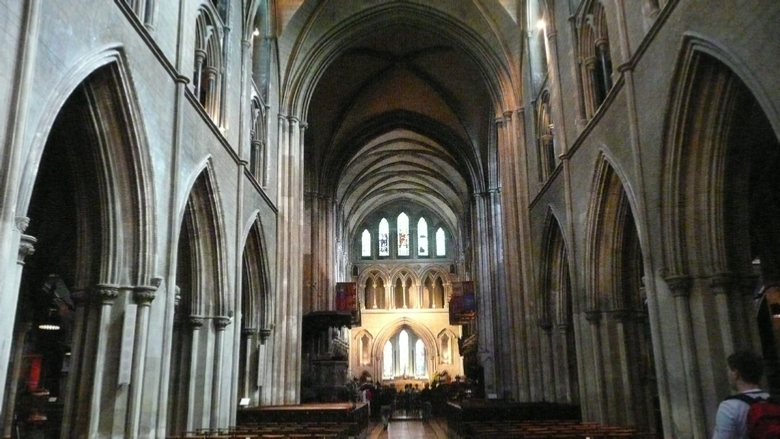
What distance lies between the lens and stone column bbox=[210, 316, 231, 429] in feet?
44.4

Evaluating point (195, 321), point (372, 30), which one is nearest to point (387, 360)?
point (372, 30)

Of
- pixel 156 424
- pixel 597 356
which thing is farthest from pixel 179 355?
pixel 597 356

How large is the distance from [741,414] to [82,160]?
9018 millimetres

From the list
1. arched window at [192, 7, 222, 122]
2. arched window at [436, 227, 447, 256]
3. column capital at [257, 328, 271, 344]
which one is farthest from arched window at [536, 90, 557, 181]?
arched window at [436, 227, 447, 256]

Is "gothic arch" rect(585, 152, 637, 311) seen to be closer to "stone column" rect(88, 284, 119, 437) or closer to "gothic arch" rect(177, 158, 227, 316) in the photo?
"gothic arch" rect(177, 158, 227, 316)

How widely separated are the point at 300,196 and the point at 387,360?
98.5ft

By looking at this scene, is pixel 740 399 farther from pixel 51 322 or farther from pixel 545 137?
pixel 51 322

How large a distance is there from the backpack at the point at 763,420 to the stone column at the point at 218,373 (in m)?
11.8

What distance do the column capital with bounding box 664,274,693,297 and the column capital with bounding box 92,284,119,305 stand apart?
26.8ft

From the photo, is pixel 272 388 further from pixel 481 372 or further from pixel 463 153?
pixel 463 153

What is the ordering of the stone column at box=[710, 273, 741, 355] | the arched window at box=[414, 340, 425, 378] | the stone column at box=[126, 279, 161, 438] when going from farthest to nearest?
the arched window at box=[414, 340, 425, 378] → the stone column at box=[126, 279, 161, 438] → the stone column at box=[710, 273, 741, 355]

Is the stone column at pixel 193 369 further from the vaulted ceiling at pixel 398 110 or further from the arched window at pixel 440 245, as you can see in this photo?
the arched window at pixel 440 245

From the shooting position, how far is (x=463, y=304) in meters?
32.7

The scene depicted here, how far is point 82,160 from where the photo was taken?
9547 mm
